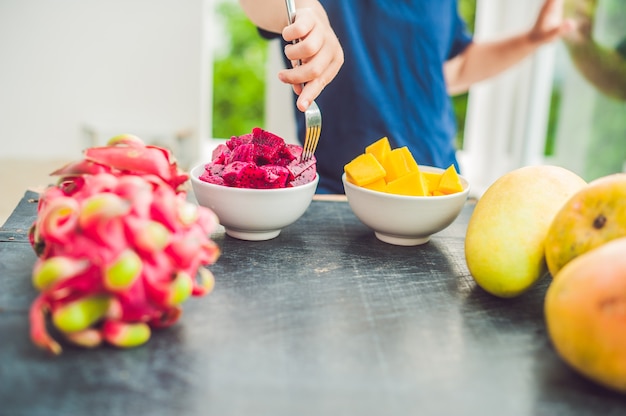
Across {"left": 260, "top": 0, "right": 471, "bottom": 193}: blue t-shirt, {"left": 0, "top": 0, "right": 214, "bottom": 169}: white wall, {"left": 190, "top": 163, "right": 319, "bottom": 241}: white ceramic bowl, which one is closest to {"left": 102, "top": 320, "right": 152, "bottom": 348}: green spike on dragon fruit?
{"left": 190, "top": 163, "right": 319, "bottom": 241}: white ceramic bowl

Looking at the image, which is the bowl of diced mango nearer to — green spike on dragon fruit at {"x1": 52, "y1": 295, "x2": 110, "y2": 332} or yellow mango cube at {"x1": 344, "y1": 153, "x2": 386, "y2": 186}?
yellow mango cube at {"x1": 344, "y1": 153, "x2": 386, "y2": 186}

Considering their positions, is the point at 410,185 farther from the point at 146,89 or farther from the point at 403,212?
the point at 146,89

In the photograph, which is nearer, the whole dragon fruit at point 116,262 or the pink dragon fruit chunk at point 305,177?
the whole dragon fruit at point 116,262

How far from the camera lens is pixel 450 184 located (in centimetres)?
84

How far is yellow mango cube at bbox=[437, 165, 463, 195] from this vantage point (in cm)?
84

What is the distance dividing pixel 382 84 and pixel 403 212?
0.57 m

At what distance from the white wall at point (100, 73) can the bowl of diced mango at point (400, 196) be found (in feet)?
6.04

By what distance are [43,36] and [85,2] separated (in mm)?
227

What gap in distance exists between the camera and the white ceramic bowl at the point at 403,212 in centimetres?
81

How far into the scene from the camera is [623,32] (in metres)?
1.79

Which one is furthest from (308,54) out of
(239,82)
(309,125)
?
(239,82)

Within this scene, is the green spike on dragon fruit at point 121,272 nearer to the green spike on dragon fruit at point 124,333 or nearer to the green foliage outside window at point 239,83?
the green spike on dragon fruit at point 124,333

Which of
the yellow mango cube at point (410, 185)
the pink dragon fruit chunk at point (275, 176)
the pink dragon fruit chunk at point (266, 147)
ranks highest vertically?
the pink dragon fruit chunk at point (266, 147)

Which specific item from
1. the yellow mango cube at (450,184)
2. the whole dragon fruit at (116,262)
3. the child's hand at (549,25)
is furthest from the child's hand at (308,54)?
the child's hand at (549,25)
